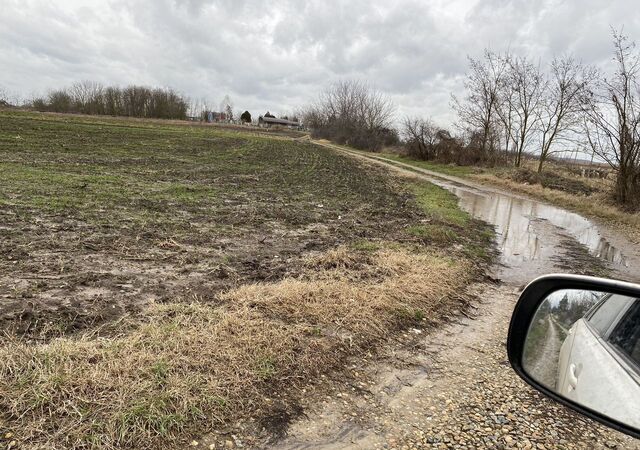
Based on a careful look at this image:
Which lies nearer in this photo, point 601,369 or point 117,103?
point 601,369

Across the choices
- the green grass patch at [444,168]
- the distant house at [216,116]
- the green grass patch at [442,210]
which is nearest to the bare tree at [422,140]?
the green grass patch at [444,168]

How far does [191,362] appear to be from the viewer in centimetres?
354

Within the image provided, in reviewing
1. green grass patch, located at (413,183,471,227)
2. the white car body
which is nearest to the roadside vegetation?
green grass patch, located at (413,183,471,227)

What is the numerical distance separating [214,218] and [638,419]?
8727 mm

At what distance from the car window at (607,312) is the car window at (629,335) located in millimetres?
49

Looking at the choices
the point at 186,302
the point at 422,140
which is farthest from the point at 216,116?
the point at 186,302

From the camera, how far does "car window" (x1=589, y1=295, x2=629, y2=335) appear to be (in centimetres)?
191

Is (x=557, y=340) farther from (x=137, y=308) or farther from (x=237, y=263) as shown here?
(x=237, y=263)

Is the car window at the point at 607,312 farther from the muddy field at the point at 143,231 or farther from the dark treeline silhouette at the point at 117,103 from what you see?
the dark treeline silhouette at the point at 117,103

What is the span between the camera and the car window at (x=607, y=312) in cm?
191

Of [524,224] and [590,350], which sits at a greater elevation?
[590,350]

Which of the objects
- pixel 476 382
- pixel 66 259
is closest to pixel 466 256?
pixel 476 382

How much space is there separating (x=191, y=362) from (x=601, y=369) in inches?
114

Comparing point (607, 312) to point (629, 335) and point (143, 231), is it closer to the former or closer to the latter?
point (629, 335)
